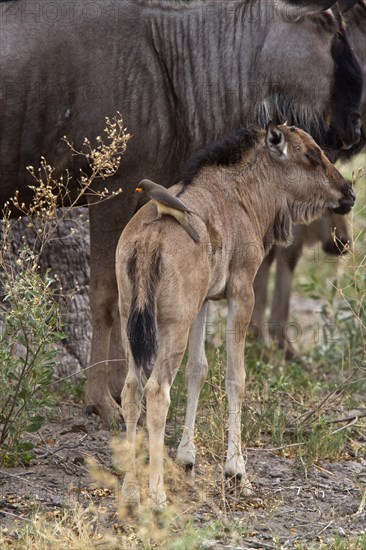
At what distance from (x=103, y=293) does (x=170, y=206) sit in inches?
66.0

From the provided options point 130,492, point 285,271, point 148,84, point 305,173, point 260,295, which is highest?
point 148,84

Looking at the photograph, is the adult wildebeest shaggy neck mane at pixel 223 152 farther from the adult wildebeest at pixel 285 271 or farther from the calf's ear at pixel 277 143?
the adult wildebeest at pixel 285 271

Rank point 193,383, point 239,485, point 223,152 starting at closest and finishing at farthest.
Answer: point 239,485, point 193,383, point 223,152

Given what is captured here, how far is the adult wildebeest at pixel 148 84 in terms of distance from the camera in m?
6.66

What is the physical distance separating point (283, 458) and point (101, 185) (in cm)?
193

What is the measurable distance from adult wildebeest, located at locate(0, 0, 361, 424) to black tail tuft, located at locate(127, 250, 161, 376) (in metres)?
1.56

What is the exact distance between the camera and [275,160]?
620cm

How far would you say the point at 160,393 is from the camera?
5062 millimetres

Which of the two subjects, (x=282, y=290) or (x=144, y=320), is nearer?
(x=144, y=320)

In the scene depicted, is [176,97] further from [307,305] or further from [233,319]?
[307,305]

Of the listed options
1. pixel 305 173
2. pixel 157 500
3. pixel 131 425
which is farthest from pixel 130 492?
pixel 305 173

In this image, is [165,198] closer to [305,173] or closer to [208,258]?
[208,258]

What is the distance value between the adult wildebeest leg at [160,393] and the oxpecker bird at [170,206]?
17.8 inches

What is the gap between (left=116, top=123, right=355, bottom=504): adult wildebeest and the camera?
511 centimetres
